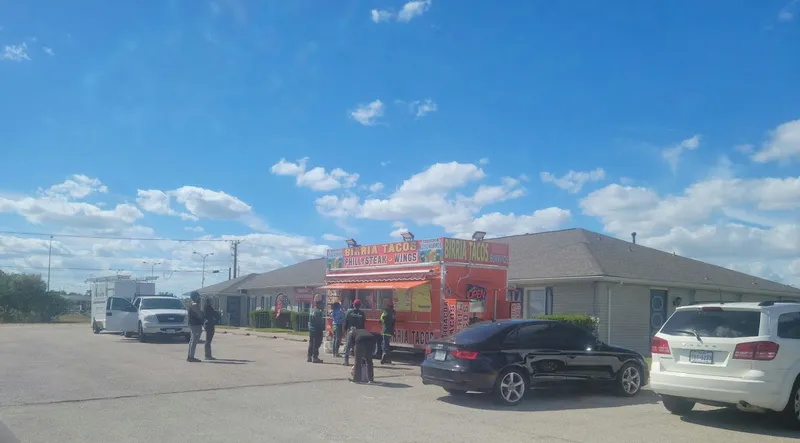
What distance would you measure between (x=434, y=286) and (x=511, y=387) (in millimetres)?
6805

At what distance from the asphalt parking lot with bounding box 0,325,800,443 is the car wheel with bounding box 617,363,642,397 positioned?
253mm

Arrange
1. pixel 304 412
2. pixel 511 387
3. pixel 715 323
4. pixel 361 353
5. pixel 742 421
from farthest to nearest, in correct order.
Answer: pixel 361 353 < pixel 511 387 < pixel 304 412 < pixel 742 421 < pixel 715 323

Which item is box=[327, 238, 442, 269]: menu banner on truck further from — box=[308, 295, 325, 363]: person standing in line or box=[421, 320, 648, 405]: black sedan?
box=[421, 320, 648, 405]: black sedan

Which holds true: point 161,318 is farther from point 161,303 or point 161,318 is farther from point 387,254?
point 387,254

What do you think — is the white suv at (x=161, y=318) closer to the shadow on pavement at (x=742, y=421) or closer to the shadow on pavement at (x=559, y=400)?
the shadow on pavement at (x=559, y=400)

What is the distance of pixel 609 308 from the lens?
21297 millimetres

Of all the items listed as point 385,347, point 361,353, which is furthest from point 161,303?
point 361,353

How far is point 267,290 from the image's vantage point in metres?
44.7

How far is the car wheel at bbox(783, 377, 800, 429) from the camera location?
868cm

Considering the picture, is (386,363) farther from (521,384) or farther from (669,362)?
(669,362)

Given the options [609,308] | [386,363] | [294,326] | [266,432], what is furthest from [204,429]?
[294,326]

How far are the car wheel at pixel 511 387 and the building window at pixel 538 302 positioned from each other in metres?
12.1

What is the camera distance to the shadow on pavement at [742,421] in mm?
8914

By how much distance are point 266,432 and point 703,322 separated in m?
6.17
